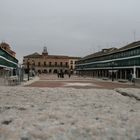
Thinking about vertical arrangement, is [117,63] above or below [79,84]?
above

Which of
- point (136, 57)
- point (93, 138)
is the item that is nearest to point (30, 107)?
point (93, 138)

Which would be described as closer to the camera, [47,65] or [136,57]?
[136,57]

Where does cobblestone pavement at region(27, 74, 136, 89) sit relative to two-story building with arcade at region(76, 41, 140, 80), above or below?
below

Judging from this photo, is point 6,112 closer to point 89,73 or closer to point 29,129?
point 29,129

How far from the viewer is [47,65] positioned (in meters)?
169

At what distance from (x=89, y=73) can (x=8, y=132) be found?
129 m

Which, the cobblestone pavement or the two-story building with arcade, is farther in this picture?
the two-story building with arcade

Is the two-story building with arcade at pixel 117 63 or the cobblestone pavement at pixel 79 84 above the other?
the two-story building with arcade at pixel 117 63

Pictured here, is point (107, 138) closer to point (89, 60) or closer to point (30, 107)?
point (30, 107)

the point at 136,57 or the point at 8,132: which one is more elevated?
the point at 136,57

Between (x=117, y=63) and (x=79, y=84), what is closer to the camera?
(x=79, y=84)

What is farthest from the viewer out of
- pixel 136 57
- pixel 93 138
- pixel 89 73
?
pixel 89 73

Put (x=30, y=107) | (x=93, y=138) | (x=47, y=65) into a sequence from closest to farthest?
(x=93, y=138) → (x=30, y=107) → (x=47, y=65)

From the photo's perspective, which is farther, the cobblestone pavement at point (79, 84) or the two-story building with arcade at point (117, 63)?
the two-story building with arcade at point (117, 63)
